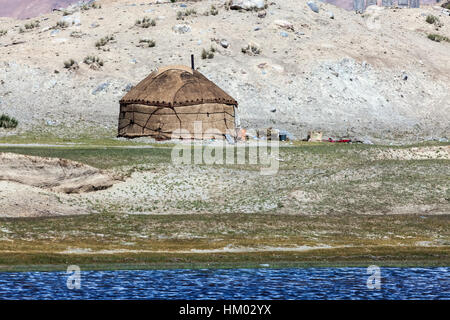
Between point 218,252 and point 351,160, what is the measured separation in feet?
82.4

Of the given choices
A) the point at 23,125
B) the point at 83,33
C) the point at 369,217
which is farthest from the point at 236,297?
the point at 83,33

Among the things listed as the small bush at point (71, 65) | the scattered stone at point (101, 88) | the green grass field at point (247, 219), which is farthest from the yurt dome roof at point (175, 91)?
the small bush at point (71, 65)

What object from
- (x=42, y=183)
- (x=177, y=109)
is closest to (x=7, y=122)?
(x=177, y=109)

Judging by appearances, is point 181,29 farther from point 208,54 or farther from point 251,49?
point 251,49

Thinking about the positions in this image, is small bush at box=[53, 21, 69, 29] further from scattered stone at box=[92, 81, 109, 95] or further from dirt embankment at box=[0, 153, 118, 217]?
dirt embankment at box=[0, 153, 118, 217]

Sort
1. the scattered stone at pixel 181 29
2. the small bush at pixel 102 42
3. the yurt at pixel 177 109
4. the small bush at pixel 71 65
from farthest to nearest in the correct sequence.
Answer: the scattered stone at pixel 181 29 < the small bush at pixel 102 42 < the small bush at pixel 71 65 < the yurt at pixel 177 109

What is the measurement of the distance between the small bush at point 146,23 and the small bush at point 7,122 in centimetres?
3003

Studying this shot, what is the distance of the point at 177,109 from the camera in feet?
199

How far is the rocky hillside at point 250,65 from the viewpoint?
75750mm

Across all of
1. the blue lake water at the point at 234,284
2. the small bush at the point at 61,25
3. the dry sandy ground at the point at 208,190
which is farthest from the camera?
the small bush at the point at 61,25

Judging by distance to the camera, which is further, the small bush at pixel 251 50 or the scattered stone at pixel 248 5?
the scattered stone at pixel 248 5

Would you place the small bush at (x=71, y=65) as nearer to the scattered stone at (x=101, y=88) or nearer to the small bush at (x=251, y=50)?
the scattered stone at (x=101, y=88)

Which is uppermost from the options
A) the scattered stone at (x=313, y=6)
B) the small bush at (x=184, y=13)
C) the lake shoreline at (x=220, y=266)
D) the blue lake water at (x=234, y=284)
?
the scattered stone at (x=313, y=6)

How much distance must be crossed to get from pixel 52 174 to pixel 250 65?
160ft
